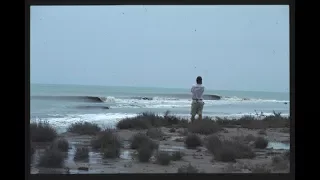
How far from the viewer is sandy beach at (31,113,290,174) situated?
24.8 feet

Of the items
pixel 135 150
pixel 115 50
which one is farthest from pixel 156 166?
pixel 115 50

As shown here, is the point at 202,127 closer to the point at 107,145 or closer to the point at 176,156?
the point at 107,145

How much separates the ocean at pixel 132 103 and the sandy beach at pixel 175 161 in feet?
9.63

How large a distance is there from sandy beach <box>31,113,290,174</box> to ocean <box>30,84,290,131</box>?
2.94 meters

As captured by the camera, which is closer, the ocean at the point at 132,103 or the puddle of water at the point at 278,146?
the puddle of water at the point at 278,146

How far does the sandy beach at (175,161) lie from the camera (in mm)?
7570

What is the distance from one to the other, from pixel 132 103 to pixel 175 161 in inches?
449

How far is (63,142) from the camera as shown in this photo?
31.3 feet

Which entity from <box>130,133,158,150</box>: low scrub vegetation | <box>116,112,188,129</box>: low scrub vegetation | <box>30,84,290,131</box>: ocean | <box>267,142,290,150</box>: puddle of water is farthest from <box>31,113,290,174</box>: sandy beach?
<box>30,84,290,131</box>: ocean

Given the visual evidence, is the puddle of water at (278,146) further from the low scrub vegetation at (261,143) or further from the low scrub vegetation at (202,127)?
the low scrub vegetation at (202,127)

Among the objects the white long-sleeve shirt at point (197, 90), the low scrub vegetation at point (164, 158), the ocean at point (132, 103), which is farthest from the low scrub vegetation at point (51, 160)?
the ocean at point (132, 103)

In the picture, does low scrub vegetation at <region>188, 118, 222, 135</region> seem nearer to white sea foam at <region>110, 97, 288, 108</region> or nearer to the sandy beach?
the sandy beach

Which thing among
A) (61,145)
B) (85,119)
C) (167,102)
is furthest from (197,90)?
(167,102)

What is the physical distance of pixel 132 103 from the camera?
19719 millimetres
